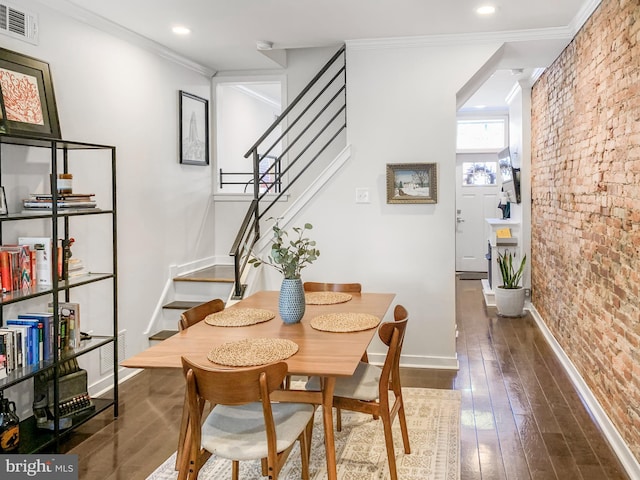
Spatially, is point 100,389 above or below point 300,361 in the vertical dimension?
below

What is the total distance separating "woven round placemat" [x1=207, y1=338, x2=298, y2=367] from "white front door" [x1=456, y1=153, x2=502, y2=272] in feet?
27.0

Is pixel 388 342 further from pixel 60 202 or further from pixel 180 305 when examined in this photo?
pixel 180 305

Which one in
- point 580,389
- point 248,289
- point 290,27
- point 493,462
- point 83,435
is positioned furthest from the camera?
point 248,289

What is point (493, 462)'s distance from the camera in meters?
3.02

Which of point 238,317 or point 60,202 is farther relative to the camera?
point 60,202

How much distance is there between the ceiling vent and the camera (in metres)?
3.29

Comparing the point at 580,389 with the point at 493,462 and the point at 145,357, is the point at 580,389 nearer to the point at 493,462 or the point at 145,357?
the point at 493,462

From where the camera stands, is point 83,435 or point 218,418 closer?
point 218,418

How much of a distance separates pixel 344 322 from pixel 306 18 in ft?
7.61

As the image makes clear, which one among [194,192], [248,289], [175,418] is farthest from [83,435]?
[194,192]

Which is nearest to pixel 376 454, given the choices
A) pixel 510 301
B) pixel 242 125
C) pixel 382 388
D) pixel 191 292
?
pixel 382 388

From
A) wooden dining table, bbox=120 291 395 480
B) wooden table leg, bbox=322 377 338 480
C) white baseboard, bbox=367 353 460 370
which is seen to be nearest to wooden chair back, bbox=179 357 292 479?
wooden dining table, bbox=120 291 395 480

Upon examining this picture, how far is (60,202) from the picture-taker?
3.35m

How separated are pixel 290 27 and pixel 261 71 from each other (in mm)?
1551
